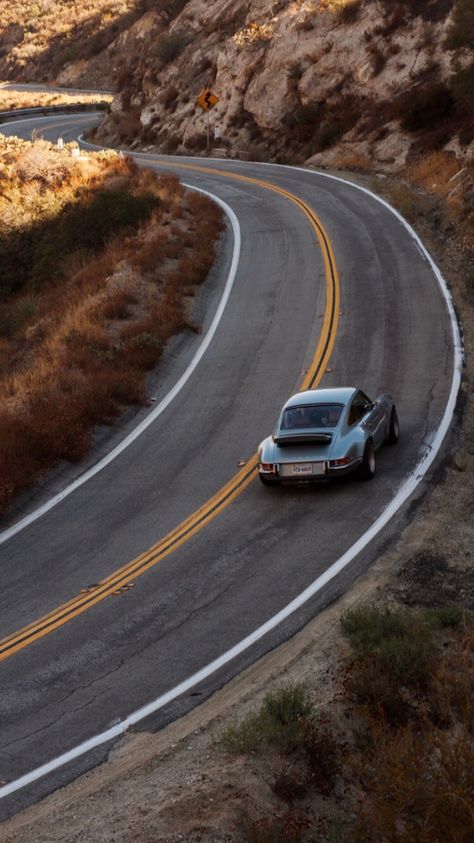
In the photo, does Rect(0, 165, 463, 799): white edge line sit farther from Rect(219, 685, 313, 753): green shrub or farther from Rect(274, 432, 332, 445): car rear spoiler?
Rect(274, 432, 332, 445): car rear spoiler

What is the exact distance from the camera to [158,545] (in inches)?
571

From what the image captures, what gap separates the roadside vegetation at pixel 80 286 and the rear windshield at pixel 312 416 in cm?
457

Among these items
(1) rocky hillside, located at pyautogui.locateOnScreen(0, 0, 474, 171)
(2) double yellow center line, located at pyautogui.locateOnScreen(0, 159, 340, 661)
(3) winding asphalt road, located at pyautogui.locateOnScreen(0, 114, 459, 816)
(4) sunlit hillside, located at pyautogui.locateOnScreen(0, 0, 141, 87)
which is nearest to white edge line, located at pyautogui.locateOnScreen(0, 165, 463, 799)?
(3) winding asphalt road, located at pyautogui.locateOnScreen(0, 114, 459, 816)

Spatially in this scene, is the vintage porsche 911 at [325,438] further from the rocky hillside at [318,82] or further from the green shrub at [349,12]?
the green shrub at [349,12]

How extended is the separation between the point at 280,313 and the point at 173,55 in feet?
142

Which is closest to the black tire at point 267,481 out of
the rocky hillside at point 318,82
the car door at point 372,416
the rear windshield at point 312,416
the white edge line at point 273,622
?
the rear windshield at point 312,416

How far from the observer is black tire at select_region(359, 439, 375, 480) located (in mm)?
15570

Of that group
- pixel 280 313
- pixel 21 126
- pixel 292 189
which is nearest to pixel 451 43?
pixel 292 189

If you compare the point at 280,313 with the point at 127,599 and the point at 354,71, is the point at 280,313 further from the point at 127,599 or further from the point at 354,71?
the point at 354,71

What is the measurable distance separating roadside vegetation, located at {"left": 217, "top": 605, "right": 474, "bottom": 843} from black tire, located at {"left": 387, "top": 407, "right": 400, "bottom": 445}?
624cm

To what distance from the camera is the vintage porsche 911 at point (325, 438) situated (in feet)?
50.6

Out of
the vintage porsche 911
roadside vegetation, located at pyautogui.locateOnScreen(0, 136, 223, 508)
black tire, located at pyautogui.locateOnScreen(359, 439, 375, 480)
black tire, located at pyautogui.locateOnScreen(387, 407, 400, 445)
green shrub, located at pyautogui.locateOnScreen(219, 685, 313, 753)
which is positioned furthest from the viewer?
roadside vegetation, located at pyautogui.locateOnScreen(0, 136, 223, 508)

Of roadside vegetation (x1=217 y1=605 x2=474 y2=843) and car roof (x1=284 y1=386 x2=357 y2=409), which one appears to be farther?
car roof (x1=284 y1=386 x2=357 y2=409)

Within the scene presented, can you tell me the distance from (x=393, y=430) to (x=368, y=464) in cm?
175
